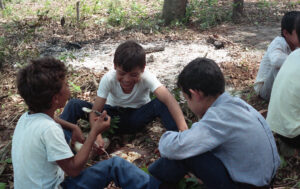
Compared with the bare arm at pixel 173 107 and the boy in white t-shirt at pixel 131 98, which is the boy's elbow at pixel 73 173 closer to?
the boy in white t-shirt at pixel 131 98

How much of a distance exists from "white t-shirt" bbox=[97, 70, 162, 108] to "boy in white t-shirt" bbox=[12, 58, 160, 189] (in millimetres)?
962

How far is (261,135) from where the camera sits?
1.88 m

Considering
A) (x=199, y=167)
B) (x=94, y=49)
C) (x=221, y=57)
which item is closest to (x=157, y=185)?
(x=199, y=167)

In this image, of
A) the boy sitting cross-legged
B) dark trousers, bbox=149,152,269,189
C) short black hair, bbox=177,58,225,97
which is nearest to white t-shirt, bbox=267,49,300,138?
the boy sitting cross-legged

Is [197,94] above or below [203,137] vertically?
above

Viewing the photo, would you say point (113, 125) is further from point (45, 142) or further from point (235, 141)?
point (235, 141)

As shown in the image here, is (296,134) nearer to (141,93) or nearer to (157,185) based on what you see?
(157,185)

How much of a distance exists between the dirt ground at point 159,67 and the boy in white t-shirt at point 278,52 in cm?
26

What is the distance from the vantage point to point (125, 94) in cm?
321

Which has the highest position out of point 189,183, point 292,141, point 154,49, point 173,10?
point 173,10

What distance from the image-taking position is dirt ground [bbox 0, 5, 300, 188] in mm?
3090

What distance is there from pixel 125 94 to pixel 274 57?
1713 mm

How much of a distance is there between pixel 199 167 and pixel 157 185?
0.38 meters

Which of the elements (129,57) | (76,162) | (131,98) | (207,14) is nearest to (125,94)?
(131,98)
